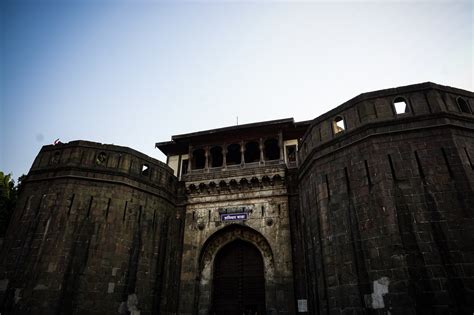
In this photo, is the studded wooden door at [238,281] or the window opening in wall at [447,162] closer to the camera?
the window opening in wall at [447,162]

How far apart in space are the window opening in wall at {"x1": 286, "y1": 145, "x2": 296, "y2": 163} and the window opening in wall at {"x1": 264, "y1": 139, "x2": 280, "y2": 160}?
1.06 meters

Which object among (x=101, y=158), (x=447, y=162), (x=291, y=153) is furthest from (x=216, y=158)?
(x=447, y=162)

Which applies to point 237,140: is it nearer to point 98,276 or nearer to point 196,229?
point 196,229

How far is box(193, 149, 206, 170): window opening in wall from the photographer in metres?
19.9

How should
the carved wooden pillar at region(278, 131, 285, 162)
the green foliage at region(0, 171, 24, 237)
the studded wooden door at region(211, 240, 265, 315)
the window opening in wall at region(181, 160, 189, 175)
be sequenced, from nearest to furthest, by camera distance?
the studded wooden door at region(211, 240, 265, 315)
the carved wooden pillar at region(278, 131, 285, 162)
the window opening in wall at region(181, 160, 189, 175)
the green foliage at region(0, 171, 24, 237)

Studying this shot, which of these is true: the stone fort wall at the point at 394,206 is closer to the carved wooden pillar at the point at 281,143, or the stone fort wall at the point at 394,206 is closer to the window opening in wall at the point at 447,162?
the window opening in wall at the point at 447,162

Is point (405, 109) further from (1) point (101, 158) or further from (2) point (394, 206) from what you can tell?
(1) point (101, 158)

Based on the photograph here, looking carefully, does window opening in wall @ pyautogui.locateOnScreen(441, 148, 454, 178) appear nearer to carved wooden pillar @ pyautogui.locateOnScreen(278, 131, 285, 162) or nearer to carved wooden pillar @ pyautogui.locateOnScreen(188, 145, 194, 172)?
carved wooden pillar @ pyautogui.locateOnScreen(278, 131, 285, 162)

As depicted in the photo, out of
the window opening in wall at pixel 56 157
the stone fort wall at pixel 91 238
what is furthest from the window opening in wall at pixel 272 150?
the window opening in wall at pixel 56 157

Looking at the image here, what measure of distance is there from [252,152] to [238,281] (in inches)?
321

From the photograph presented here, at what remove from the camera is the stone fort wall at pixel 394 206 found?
8727 millimetres

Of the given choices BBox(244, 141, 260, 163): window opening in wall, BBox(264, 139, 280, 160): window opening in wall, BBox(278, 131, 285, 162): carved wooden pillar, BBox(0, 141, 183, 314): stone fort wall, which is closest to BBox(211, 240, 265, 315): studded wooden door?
BBox(0, 141, 183, 314): stone fort wall

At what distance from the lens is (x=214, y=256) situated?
16641 mm

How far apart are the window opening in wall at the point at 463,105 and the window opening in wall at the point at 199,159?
13722 mm
